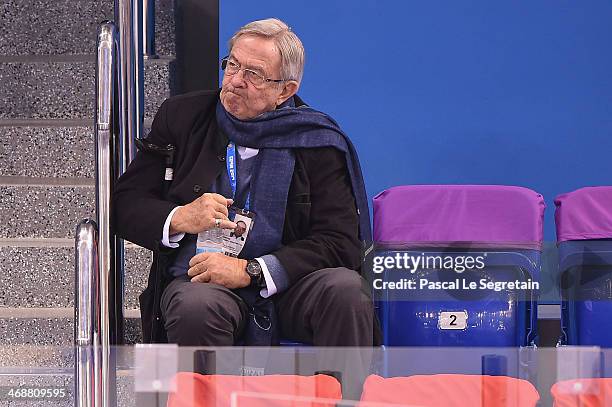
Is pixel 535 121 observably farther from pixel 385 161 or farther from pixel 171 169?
pixel 171 169

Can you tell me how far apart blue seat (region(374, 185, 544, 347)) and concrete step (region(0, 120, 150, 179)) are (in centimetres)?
111

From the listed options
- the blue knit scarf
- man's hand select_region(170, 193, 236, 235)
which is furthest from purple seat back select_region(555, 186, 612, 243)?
man's hand select_region(170, 193, 236, 235)

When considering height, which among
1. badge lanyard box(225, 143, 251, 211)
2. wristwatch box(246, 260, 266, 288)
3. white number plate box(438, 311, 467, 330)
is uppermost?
badge lanyard box(225, 143, 251, 211)

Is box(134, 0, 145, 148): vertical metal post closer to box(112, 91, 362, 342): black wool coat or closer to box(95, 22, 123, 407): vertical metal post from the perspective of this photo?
box(112, 91, 362, 342): black wool coat

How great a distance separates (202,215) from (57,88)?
131 cm

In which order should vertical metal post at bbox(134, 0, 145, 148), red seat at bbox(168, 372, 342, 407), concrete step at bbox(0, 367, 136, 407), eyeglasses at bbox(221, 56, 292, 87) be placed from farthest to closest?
1. vertical metal post at bbox(134, 0, 145, 148)
2. eyeglasses at bbox(221, 56, 292, 87)
3. concrete step at bbox(0, 367, 136, 407)
4. red seat at bbox(168, 372, 342, 407)

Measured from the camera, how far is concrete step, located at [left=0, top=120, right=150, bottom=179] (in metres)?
3.30

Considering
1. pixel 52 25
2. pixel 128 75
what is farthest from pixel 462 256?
pixel 52 25

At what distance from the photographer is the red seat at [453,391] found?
1.29 metres

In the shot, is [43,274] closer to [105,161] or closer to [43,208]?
[43,208]

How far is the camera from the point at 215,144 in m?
2.55

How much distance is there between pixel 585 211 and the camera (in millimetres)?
2641

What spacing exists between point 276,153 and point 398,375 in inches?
47.9

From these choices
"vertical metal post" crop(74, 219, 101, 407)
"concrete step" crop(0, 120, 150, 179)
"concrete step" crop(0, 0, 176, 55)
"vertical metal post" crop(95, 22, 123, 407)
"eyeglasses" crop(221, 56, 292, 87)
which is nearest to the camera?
"vertical metal post" crop(74, 219, 101, 407)
